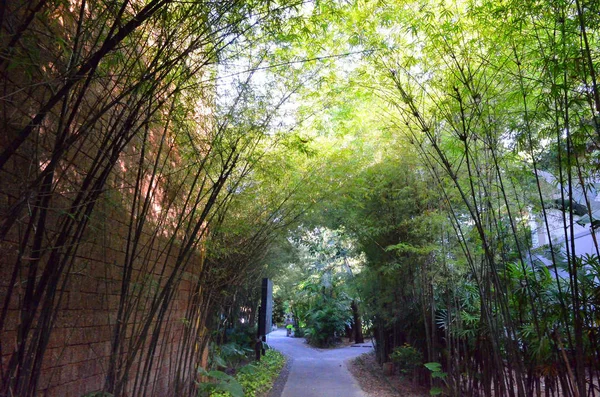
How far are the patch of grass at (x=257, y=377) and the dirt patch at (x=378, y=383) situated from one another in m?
1.45

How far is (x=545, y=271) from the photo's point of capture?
11.0 feet

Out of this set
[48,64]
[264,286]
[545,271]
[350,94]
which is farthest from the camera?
[264,286]

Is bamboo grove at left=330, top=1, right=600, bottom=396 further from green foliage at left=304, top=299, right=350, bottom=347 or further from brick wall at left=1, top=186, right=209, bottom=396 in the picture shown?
green foliage at left=304, top=299, right=350, bottom=347

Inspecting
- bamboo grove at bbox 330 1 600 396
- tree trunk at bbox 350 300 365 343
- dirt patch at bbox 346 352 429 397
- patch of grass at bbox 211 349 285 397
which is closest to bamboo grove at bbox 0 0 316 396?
bamboo grove at bbox 330 1 600 396

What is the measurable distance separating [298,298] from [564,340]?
1360cm

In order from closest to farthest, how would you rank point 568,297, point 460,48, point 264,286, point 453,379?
point 568,297, point 460,48, point 453,379, point 264,286

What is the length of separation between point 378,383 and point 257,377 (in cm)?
195

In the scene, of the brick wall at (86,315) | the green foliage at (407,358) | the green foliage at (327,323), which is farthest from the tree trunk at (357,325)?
the brick wall at (86,315)

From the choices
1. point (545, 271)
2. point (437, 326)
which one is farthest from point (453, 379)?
point (545, 271)

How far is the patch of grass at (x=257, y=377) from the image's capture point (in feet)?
18.0

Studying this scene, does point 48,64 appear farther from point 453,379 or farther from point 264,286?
point 264,286

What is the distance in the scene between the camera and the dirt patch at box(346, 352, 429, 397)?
591 cm

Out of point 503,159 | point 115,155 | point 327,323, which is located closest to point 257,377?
point 503,159

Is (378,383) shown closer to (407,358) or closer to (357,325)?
(407,358)
